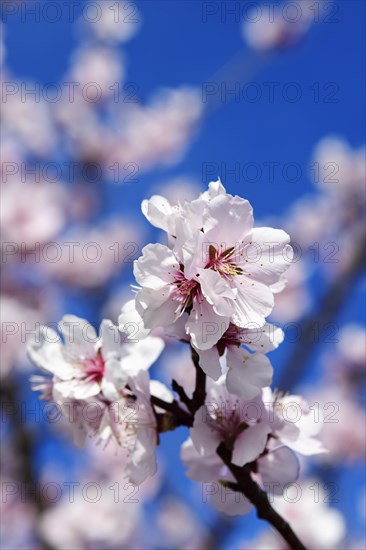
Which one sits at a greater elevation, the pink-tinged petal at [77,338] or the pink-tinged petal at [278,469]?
the pink-tinged petal at [77,338]

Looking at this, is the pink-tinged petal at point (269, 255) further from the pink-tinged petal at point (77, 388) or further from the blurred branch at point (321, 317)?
the blurred branch at point (321, 317)

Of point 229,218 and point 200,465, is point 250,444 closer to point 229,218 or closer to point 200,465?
point 200,465

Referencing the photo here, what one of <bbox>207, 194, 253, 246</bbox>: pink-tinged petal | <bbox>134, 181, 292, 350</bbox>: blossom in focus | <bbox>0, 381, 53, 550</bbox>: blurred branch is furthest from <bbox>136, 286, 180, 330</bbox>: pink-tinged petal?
<bbox>0, 381, 53, 550</bbox>: blurred branch

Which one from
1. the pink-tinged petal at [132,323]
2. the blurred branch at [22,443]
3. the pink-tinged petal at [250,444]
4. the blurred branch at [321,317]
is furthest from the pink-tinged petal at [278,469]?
the blurred branch at [321,317]

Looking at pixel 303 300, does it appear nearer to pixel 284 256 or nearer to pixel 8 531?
pixel 8 531

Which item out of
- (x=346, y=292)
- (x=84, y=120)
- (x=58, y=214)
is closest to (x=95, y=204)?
(x=84, y=120)

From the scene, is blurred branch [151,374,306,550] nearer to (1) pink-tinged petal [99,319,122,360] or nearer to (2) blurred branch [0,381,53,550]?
(1) pink-tinged petal [99,319,122,360]
